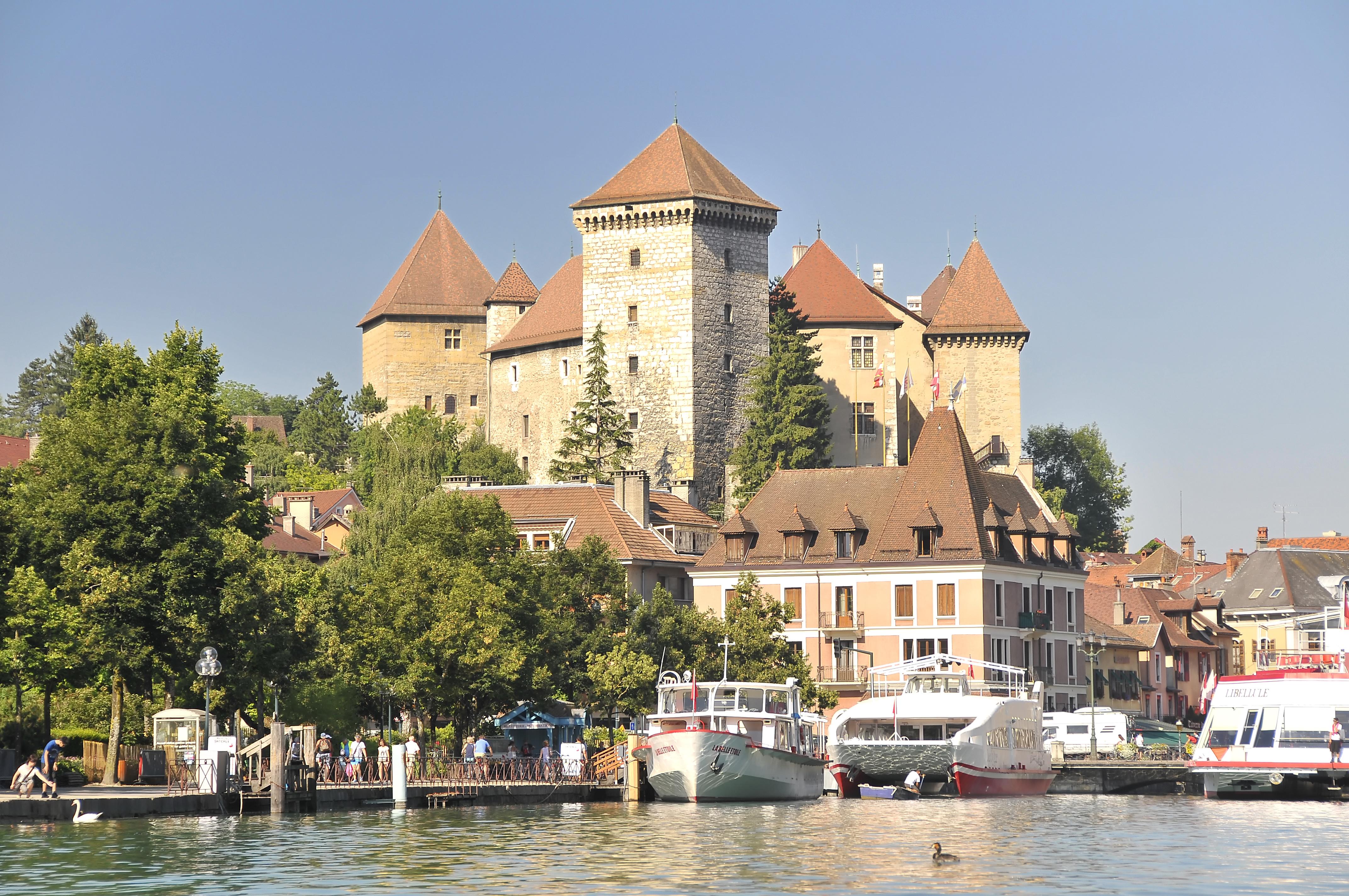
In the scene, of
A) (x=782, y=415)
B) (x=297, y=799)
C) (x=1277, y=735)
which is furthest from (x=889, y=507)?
(x=297, y=799)

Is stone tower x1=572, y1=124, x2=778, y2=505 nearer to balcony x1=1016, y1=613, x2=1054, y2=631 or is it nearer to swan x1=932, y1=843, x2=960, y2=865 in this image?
balcony x1=1016, y1=613, x2=1054, y2=631

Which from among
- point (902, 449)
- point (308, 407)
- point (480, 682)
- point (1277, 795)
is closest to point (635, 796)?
point (480, 682)

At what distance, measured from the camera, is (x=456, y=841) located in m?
39.4

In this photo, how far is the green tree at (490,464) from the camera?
11169cm

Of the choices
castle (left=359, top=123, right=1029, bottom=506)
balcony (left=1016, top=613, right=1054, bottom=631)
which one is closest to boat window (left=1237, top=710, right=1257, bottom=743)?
balcony (left=1016, top=613, right=1054, bottom=631)

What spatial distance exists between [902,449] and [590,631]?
56673 millimetres

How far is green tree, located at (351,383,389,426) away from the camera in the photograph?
445 ft

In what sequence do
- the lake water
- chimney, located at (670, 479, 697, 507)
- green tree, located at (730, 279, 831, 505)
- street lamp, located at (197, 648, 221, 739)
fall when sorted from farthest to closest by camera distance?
green tree, located at (730, 279, 831, 505)
chimney, located at (670, 479, 697, 507)
street lamp, located at (197, 648, 221, 739)
the lake water

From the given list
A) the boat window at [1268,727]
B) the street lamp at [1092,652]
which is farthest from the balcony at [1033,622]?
the boat window at [1268,727]

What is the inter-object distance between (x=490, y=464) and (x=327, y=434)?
3513cm

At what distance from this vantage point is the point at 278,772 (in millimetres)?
43781

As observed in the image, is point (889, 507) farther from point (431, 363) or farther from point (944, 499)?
point (431, 363)

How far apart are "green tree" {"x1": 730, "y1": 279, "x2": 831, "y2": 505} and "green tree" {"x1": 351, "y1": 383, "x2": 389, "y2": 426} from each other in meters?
35.2

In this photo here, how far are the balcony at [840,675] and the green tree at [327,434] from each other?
71285 mm
